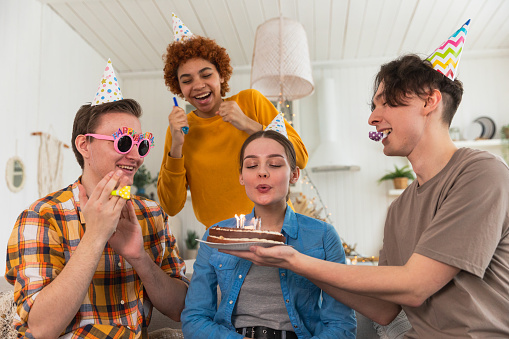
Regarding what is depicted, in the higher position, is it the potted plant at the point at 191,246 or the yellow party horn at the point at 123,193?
the yellow party horn at the point at 123,193

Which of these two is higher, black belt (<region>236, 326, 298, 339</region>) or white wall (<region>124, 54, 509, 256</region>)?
white wall (<region>124, 54, 509, 256</region>)

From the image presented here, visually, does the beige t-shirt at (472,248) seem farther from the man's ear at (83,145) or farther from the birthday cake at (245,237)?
the man's ear at (83,145)

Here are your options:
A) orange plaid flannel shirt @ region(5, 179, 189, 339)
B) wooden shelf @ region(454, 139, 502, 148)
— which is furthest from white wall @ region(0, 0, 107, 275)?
wooden shelf @ region(454, 139, 502, 148)

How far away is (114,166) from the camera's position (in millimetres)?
1776

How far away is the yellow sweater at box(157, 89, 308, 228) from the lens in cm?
246

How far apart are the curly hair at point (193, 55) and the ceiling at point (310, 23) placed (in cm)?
277

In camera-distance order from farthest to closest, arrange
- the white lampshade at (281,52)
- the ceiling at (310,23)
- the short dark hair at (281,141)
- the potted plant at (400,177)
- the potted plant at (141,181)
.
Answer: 1. the potted plant at (141,181)
2. the potted plant at (400,177)
3. the ceiling at (310,23)
4. the white lampshade at (281,52)
5. the short dark hair at (281,141)

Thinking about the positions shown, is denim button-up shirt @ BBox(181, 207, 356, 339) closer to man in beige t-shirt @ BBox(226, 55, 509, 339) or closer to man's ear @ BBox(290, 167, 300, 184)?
man's ear @ BBox(290, 167, 300, 184)

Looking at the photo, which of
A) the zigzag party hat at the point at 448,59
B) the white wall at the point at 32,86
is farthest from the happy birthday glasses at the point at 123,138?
the white wall at the point at 32,86

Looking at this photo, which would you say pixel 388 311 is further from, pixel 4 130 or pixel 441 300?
pixel 4 130

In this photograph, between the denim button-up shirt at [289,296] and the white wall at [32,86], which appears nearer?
the denim button-up shirt at [289,296]

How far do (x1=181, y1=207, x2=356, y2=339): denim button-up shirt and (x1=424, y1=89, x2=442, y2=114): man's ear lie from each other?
66 centimetres

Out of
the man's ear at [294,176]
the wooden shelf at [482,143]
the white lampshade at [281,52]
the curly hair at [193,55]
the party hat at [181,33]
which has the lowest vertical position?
the man's ear at [294,176]

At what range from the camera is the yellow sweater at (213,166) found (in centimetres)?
246
